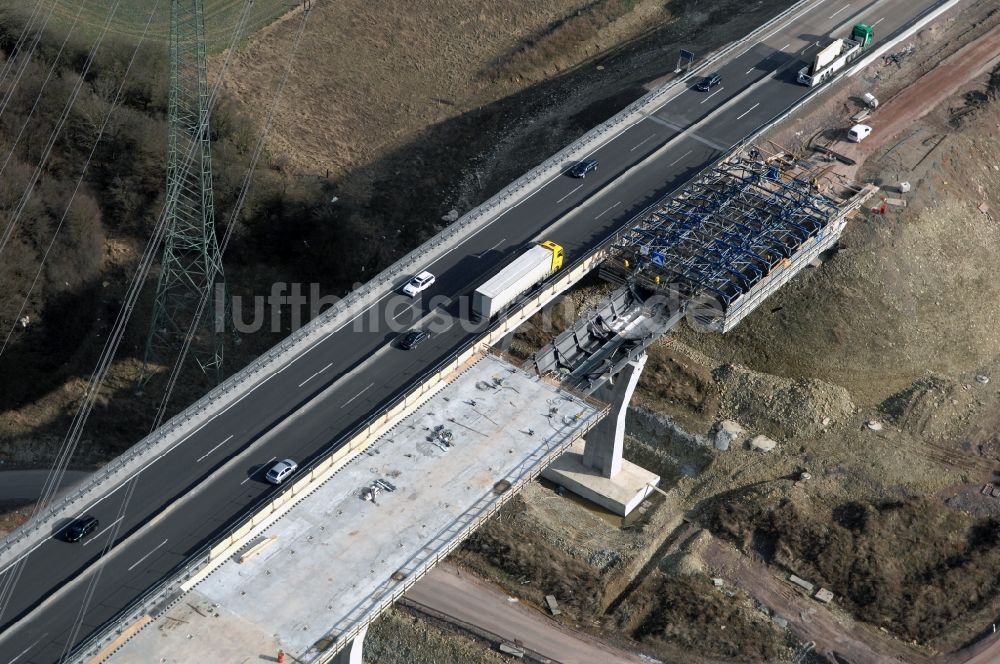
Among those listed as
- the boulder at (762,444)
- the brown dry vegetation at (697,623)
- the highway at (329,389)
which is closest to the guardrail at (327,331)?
the highway at (329,389)

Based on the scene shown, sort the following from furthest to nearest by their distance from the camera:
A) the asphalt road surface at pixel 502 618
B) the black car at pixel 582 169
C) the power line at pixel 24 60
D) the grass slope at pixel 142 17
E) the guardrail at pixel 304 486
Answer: the grass slope at pixel 142 17 < the power line at pixel 24 60 < the black car at pixel 582 169 < the asphalt road surface at pixel 502 618 < the guardrail at pixel 304 486

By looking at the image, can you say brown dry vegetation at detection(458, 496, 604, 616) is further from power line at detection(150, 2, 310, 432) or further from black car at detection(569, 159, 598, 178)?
black car at detection(569, 159, 598, 178)

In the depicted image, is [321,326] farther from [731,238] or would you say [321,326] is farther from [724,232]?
[731,238]

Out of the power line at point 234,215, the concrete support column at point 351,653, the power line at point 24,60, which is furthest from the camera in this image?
the power line at point 24,60

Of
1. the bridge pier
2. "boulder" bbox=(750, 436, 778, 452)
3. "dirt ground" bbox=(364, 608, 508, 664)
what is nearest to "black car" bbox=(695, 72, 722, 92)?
the bridge pier

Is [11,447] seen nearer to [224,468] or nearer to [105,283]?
[105,283]

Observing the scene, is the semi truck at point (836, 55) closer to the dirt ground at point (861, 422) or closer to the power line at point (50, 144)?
the dirt ground at point (861, 422)

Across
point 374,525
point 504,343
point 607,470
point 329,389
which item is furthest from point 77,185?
point 374,525
